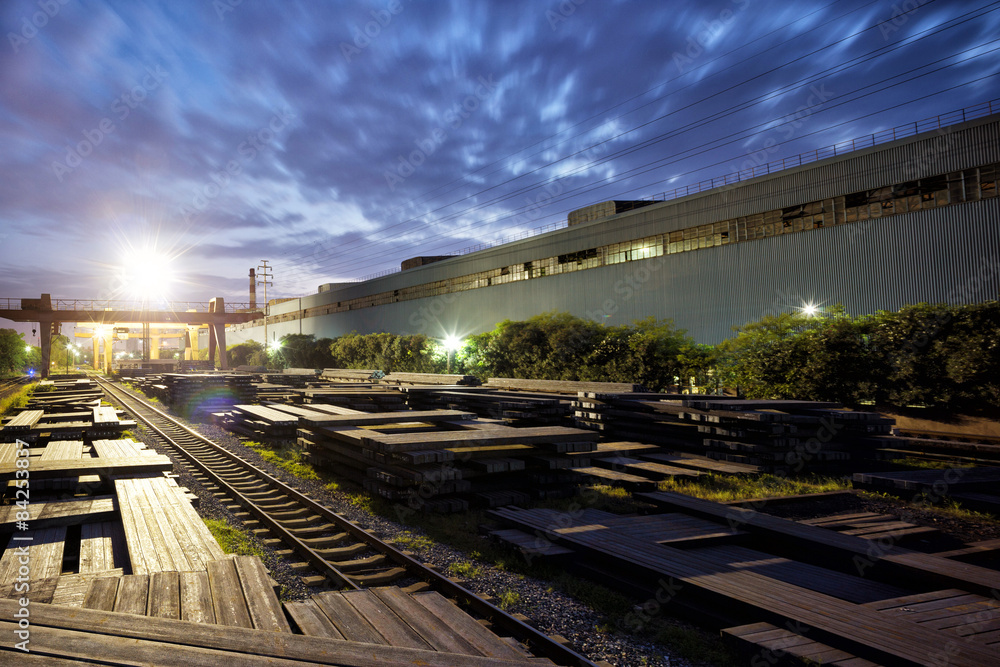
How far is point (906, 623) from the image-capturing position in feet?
12.5

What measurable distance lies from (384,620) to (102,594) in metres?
1.95

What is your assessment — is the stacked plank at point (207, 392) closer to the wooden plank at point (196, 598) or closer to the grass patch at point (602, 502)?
the grass patch at point (602, 502)

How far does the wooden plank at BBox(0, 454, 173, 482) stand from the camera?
6148 millimetres

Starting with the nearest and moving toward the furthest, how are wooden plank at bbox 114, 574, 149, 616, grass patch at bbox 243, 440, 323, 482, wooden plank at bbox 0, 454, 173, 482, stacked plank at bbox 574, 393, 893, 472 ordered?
wooden plank at bbox 114, 574, 149, 616
wooden plank at bbox 0, 454, 173, 482
stacked plank at bbox 574, 393, 893, 472
grass patch at bbox 243, 440, 323, 482

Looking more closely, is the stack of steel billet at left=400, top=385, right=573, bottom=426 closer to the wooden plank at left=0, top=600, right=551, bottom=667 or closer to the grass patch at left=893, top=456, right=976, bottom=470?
the grass patch at left=893, top=456, right=976, bottom=470

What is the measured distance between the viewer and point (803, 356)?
661 inches

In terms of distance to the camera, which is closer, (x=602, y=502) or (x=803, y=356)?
(x=602, y=502)

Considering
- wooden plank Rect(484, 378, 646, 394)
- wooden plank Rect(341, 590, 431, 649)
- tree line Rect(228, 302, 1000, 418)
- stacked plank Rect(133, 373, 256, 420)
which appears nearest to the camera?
wooden plank Rect(341, 590, 431, 649)

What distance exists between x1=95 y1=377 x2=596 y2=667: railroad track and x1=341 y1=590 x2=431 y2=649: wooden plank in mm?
854

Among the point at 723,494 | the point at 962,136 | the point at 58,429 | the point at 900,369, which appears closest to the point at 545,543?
the point at 723,494

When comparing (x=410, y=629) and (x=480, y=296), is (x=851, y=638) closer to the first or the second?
(x=410, y=629)

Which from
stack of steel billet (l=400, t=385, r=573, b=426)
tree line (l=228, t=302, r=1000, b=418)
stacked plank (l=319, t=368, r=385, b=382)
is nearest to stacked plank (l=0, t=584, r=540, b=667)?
stack of steel billet (l=400, t=385, r=573, b=426)

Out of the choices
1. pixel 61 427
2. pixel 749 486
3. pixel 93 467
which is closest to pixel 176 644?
pixel 93 467

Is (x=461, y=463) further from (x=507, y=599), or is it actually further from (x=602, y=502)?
(x=507, y=599)
